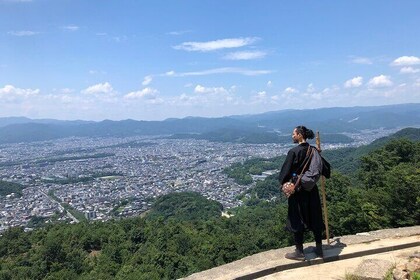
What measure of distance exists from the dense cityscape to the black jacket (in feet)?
169

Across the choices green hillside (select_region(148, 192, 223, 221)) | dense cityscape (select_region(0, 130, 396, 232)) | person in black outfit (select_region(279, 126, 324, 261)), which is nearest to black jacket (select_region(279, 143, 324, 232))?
person in black outfit (select_region(279, 126, 324, 261))

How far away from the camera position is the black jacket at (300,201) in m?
4.14

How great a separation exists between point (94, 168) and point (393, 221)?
336ft

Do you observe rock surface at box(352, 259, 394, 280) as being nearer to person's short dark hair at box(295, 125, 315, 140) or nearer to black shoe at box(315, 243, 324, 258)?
black shoe at box(315, 243, 324, 258)

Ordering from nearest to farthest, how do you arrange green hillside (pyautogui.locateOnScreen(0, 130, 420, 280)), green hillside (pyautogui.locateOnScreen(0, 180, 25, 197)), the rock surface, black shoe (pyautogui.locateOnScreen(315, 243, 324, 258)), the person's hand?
the rock surface
the person's hand
black shoe (pyautogui.locateOnScreen(315, 243, 324, 258))
green hillside (pyautogui.locateOnScreen(0, 130, 420, 280))
green hillside (pyautogui.locateOnScreen(0, 180, 25, 197))

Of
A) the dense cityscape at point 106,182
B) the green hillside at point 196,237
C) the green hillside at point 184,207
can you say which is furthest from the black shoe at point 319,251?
the dense cityscape at point 106,182

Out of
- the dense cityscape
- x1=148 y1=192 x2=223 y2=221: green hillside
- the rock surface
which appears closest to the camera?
the rock surface

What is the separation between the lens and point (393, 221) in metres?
10.1

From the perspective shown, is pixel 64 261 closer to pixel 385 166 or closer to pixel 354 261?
pixel 385 166

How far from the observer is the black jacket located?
4137mm

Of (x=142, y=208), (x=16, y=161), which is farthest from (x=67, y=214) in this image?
(x=16, y=161)

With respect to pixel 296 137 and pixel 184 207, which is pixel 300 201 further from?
pixel 184 207

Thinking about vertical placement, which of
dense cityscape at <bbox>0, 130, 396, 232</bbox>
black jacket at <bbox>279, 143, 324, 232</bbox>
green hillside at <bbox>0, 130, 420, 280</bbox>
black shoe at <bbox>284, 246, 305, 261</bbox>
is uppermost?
black jacket at <bbox>279, 143, 324, 232</bbox>

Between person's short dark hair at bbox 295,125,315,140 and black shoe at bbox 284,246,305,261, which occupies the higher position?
person's short dark hair at bbox 295,125,315,140
